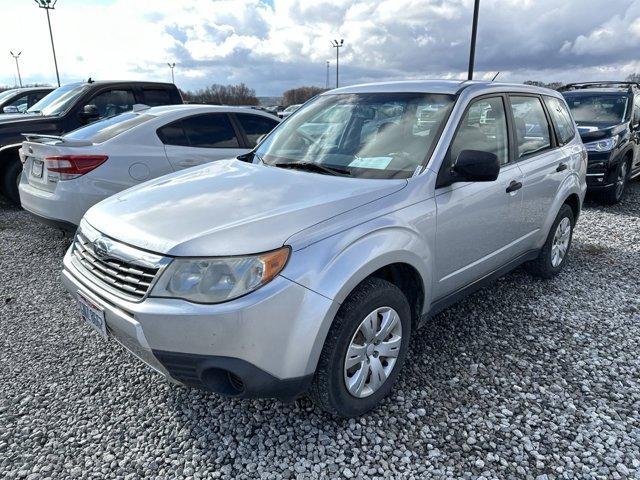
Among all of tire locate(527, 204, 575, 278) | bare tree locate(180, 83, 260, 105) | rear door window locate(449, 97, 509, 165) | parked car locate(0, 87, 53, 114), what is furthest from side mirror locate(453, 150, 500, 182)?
bare tree locate(180, 83, 260, 105)

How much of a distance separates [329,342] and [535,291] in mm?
2739

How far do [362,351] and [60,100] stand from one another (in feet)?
24.6

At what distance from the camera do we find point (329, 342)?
224 centimetres

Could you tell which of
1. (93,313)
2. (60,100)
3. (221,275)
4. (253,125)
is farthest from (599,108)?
(60,100)

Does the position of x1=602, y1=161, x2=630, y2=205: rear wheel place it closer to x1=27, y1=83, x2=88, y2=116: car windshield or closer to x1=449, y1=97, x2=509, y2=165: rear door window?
A: x1=449, y1=97, x2=509, y2=165: rear door window

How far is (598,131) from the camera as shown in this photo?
24.2 feet

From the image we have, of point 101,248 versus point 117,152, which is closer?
point 101,248

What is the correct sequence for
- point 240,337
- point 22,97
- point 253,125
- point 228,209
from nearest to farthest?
point 240,337
point 228,209
point 253,125
point 22,97

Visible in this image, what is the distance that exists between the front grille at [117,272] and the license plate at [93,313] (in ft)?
0.41

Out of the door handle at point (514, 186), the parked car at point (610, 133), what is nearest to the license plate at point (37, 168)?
the door handle at point (514, 186)

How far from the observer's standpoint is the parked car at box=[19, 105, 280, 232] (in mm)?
4543

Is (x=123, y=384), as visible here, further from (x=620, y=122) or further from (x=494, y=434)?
(x=620, y=122)

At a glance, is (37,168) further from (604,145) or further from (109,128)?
(604,145)

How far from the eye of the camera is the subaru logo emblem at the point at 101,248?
7.76 feet
